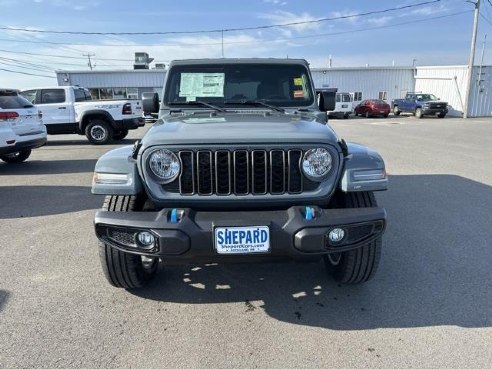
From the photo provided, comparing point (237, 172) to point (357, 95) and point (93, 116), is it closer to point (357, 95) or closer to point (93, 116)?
point (93, 116)

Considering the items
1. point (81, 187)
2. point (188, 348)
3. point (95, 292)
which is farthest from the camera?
point (81, 187)

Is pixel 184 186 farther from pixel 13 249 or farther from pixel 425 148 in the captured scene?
pixel 425 148

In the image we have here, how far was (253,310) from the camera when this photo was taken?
311 centimetres

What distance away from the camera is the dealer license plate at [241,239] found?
2.59 m

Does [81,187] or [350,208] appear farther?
[81,187]

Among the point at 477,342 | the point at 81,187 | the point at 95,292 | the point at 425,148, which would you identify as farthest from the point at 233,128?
the point at 425,148

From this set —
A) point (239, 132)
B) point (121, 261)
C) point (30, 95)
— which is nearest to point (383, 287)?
point (239, 132)

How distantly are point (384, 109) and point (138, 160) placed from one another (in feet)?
104

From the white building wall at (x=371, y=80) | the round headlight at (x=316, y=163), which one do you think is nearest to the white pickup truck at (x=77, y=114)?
the round headlight at (x=316, y=163)

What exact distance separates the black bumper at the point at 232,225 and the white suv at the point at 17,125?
6.69 m

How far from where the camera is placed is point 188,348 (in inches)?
104

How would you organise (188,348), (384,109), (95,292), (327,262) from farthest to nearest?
(384,109) → (327,262) → (95,292) → (188,348)

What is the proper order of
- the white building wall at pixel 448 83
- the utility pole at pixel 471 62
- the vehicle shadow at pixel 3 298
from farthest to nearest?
1. the white building wall at pixel 448 83
2. the utility pole at pixel 471 62
3. the vehicle shadow at pixel 3 298

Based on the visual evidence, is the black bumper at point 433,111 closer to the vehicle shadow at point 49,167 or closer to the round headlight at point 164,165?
the vehicle shadow at point 49,167
